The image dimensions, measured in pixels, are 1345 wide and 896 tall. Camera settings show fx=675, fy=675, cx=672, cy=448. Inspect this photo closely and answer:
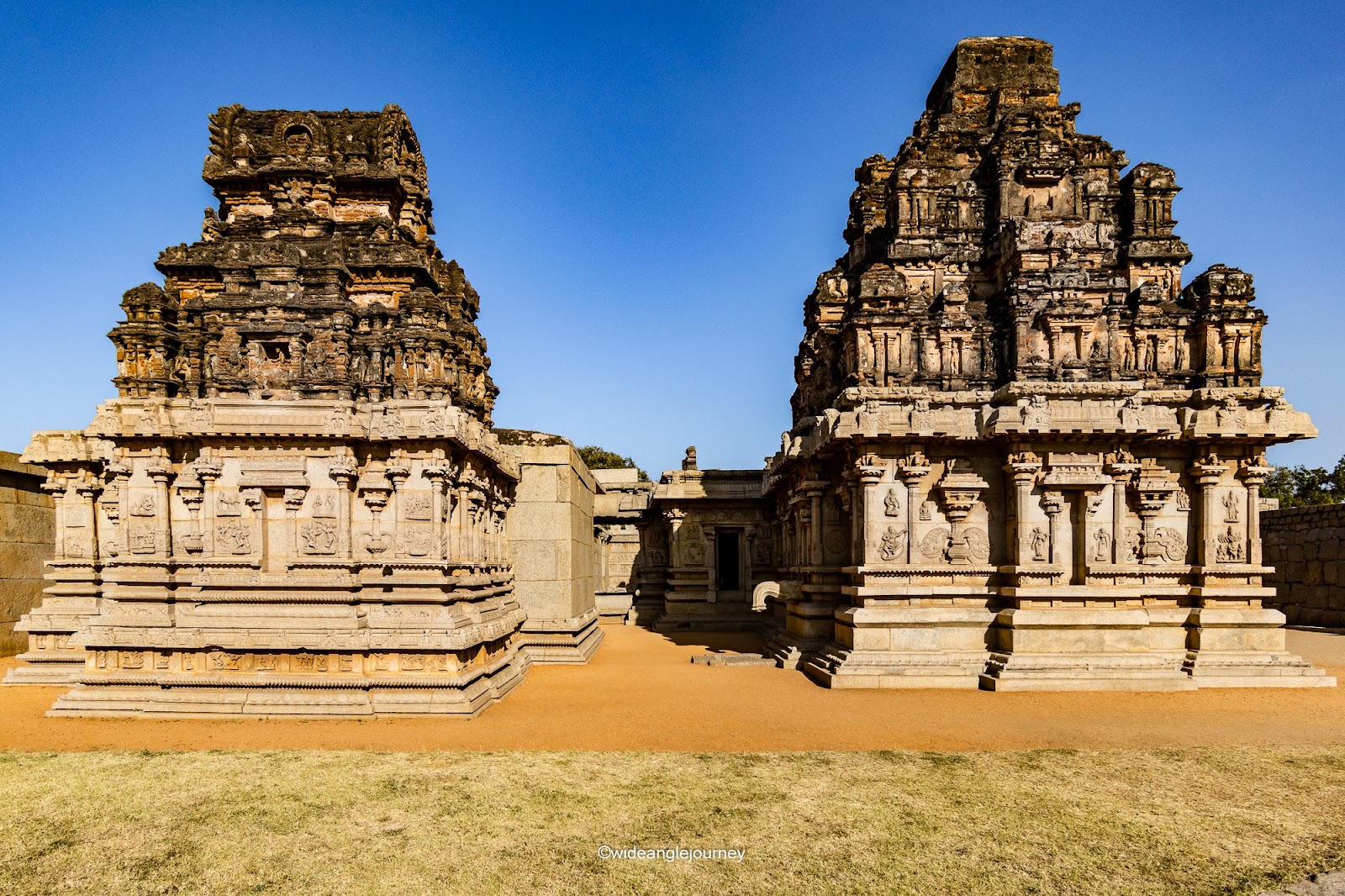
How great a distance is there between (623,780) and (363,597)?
18.2 ft

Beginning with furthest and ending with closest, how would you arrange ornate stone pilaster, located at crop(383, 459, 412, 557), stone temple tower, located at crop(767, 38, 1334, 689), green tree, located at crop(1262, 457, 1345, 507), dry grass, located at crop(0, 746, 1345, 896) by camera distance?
green tree, located at crop(1262, 457, 1345, 507)
stone temple tower, located at crop(767, 38, 1334, 689)
ornate stone pilaster, located at crop(383, 459, 412, 557)
dry grass, located at crop(0, 746, 1345, 896)

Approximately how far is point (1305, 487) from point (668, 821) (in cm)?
4504

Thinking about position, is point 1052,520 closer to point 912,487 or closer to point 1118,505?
point 1118,505

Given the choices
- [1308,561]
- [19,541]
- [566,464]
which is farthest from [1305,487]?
[19,541]

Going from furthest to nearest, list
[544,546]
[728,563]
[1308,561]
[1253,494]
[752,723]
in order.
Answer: [728,563]
[1308,561]
[544,546]
[1253,494]
[752,723]

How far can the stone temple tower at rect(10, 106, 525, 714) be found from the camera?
Answer: 34.2 feet

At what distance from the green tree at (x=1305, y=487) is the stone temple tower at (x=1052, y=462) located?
2704 centimetres

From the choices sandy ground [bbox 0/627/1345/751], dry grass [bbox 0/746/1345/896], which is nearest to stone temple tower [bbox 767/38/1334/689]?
sandy ground [bbox 0/627/1345/751]

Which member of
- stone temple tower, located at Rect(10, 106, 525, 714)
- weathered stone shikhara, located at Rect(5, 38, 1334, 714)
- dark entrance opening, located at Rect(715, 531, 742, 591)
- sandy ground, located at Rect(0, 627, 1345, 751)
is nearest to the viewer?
sandy ground, located at Rect(0, 627, 1345, 751)

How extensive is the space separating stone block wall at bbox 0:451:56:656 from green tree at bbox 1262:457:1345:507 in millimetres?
48548

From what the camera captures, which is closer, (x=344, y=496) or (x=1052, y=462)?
(x=344, y=496)

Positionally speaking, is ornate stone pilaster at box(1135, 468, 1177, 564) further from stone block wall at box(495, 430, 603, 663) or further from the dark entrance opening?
the dark entrance opening

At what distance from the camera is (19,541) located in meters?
17.0

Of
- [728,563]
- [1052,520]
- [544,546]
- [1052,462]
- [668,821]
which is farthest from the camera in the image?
[728,563]
